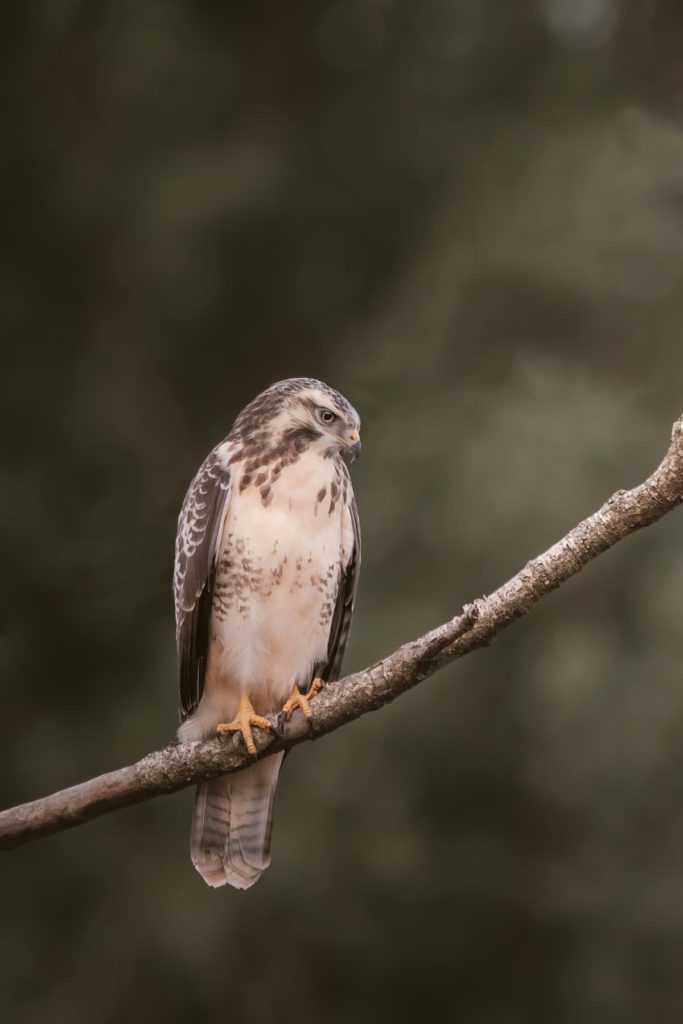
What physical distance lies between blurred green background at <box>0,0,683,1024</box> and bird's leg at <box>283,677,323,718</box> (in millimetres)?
933

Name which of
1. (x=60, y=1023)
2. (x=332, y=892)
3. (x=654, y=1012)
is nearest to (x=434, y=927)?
(x=332, y=892)

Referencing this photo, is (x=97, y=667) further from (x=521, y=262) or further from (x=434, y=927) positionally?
(x=521, y=262)

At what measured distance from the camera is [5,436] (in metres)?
3.26

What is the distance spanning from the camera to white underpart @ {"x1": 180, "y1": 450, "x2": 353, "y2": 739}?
7.30 ft

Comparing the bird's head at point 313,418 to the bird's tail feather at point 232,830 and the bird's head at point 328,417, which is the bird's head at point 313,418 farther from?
the bird's tail feather at point 232,830

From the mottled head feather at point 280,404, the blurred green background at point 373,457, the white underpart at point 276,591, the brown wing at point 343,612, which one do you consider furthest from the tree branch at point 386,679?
the blurred green background at point 373,457

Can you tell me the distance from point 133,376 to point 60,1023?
182 cm

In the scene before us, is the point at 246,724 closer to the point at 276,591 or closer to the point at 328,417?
the point at 276,591

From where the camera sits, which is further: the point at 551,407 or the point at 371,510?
the point at 551,407

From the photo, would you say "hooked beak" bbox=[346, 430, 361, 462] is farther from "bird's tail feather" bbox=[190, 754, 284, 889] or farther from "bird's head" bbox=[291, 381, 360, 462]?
"bird's tail feather" bbox=[190, 754, 284, 889]

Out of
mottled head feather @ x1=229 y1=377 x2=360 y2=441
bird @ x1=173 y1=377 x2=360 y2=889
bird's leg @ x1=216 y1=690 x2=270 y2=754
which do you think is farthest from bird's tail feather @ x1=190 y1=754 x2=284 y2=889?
mottled head feather @ x1=229 y1=377 x2=360 y2=441

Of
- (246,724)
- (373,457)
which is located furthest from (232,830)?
(373,457)

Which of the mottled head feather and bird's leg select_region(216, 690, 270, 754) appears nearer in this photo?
the mottled head feather

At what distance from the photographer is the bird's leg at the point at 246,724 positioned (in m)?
2.13
